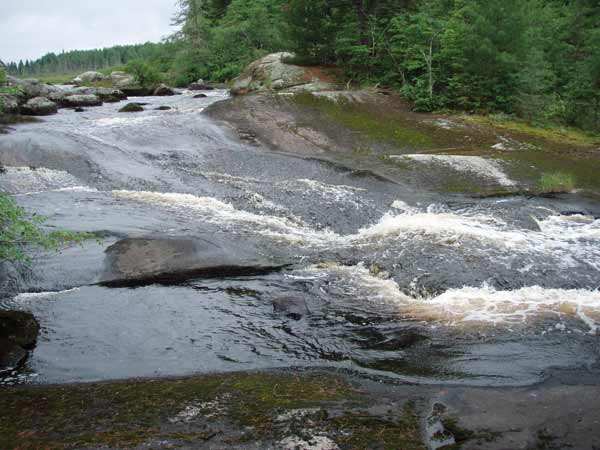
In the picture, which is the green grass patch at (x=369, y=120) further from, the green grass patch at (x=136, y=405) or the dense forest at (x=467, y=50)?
the green grass patch at (x=136, y=405)

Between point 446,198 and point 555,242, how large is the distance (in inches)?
133

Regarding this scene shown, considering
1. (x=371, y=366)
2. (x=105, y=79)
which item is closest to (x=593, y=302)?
(x=371, y=366)

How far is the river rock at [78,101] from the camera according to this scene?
26.2 m

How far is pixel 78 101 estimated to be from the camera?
86.4 feet

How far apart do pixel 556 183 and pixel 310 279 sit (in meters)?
8.60

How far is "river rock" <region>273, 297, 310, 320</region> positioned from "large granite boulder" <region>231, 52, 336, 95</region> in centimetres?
1609

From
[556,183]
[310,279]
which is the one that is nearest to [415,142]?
[556,183]

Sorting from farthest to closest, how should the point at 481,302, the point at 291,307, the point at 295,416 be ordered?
the point at 481,302 → the point at 291,307 → the point at 295,416

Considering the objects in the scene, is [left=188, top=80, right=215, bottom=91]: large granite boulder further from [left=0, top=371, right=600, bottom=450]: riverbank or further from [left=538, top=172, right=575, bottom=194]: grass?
[left=0, top=371, right=600, bottom=450]: riverbank

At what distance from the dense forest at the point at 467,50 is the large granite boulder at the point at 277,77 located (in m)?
0.91

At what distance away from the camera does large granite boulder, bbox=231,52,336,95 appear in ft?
75.0

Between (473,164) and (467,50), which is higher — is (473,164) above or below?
below

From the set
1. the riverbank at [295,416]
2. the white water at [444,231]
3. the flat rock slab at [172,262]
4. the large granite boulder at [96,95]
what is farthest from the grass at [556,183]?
the large granite boulder at [96,95]

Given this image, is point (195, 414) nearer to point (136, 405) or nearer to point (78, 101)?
point (136, 405)
